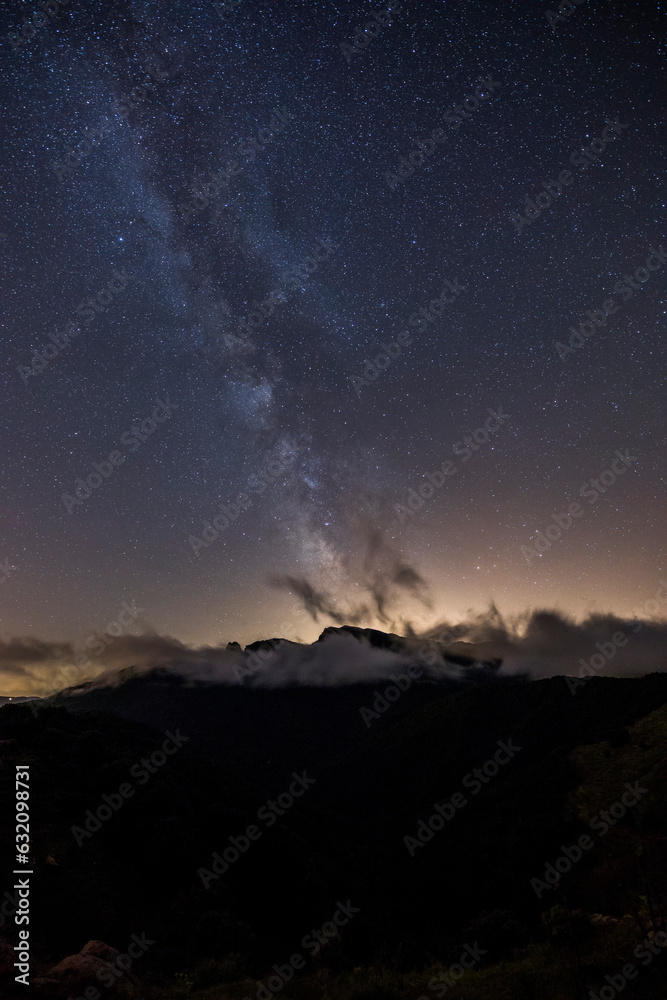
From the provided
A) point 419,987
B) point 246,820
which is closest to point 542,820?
point 246,820

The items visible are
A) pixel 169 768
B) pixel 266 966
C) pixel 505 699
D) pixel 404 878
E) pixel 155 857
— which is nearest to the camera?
pixel 266 966

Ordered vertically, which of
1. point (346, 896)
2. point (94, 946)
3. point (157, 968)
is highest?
point (94, 946)

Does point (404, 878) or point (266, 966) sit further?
point (404, 878)

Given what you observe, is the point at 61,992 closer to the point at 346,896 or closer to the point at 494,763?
the point at 346,896

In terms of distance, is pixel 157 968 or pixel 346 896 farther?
pixel 346 896

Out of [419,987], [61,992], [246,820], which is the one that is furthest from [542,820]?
[61,992]

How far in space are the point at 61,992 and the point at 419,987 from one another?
823 centimetres

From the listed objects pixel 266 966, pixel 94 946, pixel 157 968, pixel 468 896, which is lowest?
pixel 468 896

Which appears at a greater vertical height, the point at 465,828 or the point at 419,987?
the point at 419,987

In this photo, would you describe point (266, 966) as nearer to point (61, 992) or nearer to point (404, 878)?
point (61, 992)

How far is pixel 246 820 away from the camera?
1287 inches

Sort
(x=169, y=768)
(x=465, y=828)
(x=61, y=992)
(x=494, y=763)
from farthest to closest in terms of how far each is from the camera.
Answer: (x=494, y=763) < (x=465, y=828) < (x=169, y=768) < (x=61, y=992)

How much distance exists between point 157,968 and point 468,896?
5791 centimetres

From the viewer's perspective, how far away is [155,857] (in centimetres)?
2194
